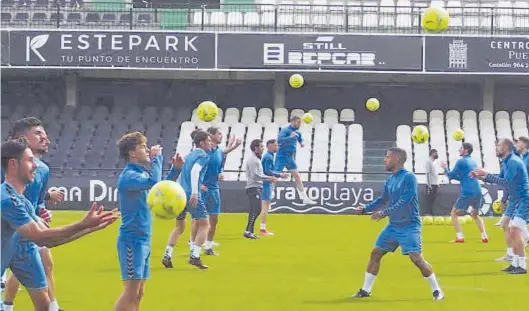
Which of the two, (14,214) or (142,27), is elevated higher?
(142,27)

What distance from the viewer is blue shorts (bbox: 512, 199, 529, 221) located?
1645 centimetres

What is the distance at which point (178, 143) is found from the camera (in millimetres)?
38688

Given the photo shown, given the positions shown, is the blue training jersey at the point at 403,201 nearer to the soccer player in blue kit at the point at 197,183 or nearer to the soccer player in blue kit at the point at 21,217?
the soccer player in blue kit at the point at 197,183

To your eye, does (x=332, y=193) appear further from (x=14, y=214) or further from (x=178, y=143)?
(x=14, y=214)

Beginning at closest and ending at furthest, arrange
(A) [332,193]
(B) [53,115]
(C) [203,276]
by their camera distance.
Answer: (C) [203,276], (A) [332,193], (B) [53,115]

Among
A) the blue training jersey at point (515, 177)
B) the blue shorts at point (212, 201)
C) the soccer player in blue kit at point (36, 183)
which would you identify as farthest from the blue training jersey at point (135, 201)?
the blue shorts at point (212, 201)

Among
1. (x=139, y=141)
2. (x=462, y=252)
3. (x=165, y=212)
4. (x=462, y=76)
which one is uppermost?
(x=462, y=76)

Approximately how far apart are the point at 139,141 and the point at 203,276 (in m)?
5.73

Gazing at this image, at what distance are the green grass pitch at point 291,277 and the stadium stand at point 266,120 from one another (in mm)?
13268

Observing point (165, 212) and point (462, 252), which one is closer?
point (165, 212)

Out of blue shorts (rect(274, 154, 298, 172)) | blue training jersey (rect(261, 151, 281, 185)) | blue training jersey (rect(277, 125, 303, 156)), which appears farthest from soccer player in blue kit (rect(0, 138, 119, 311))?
blue shorts (rect(274, 154, 298, 172))

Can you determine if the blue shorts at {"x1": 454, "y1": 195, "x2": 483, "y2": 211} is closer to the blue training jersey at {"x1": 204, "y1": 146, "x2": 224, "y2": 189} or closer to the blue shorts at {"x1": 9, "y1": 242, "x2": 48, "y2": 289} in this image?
the blue training jersey at {"x1": 204, "y1": 146, "x2": 224, "y2": 189}

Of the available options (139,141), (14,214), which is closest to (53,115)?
(139,141)

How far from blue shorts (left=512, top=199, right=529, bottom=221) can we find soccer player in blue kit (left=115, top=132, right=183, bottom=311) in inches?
293
